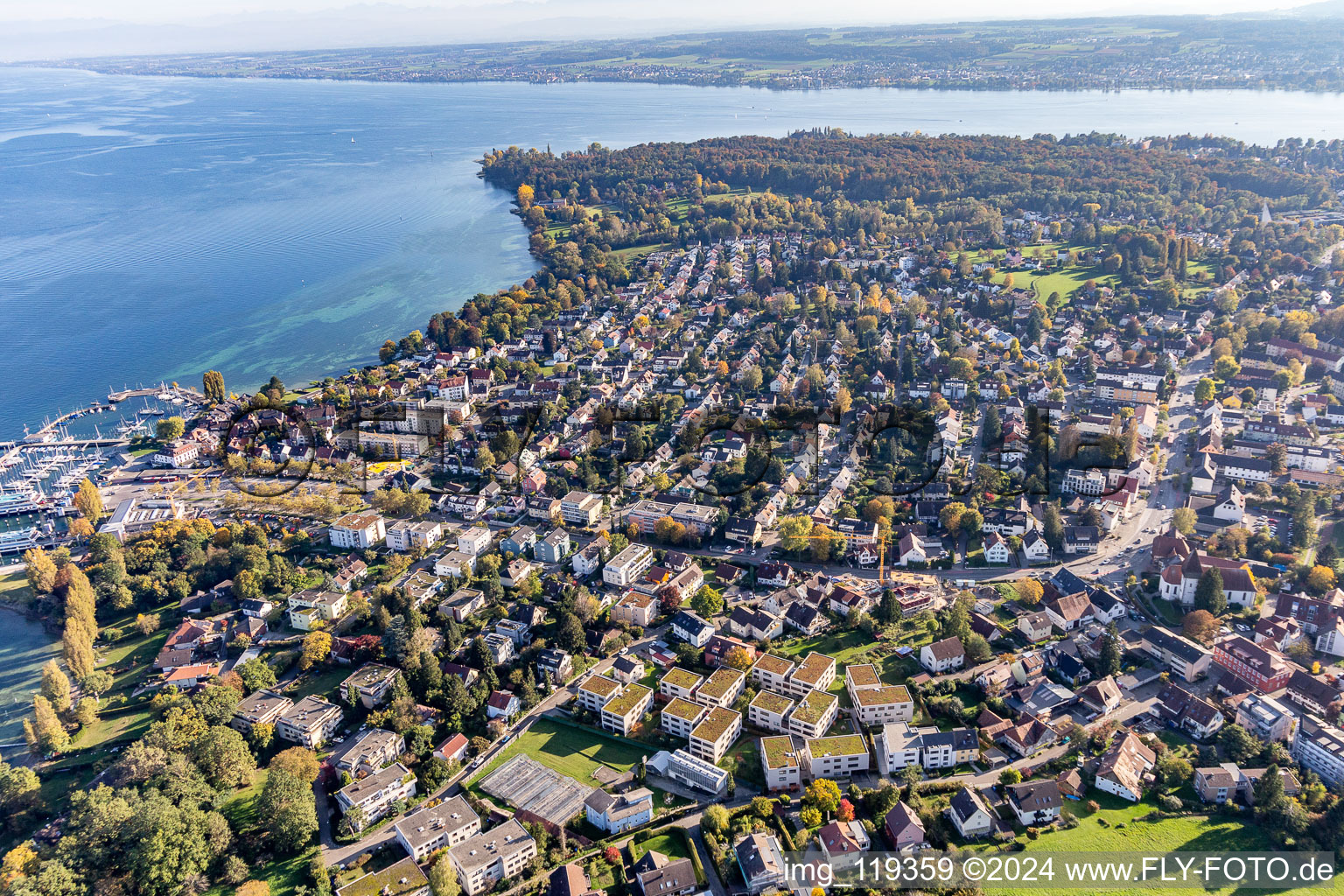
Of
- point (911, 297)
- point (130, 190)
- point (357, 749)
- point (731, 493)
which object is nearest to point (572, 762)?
point (357, 749)

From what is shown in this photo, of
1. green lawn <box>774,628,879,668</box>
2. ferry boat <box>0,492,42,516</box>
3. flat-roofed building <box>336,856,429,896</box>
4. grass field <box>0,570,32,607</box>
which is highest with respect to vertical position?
ferry boat <box>0,492,42,516</box>

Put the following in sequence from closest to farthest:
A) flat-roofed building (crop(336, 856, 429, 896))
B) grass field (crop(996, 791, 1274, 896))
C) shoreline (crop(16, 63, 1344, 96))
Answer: flat-roofed building (crop(336, 856, 429, 896)) → grass field (crop(996, 791, 1274, 896)) → shoreline (crop(16, 63, 1344, 96))

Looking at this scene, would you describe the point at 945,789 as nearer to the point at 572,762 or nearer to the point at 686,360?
the point at 572,762

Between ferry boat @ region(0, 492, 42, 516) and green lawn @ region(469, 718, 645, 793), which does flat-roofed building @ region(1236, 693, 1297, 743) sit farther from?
ferry boat @ region(0, 492, 42, 516)

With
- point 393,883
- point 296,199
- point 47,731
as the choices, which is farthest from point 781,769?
point 296,199

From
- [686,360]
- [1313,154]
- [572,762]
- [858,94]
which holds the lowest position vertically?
[572,762]

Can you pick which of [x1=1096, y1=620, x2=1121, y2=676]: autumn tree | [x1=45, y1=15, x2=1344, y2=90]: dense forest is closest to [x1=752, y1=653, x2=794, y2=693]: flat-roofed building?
[x1=1096, y1=620, x2=1121, y2=676]: autumn tree
